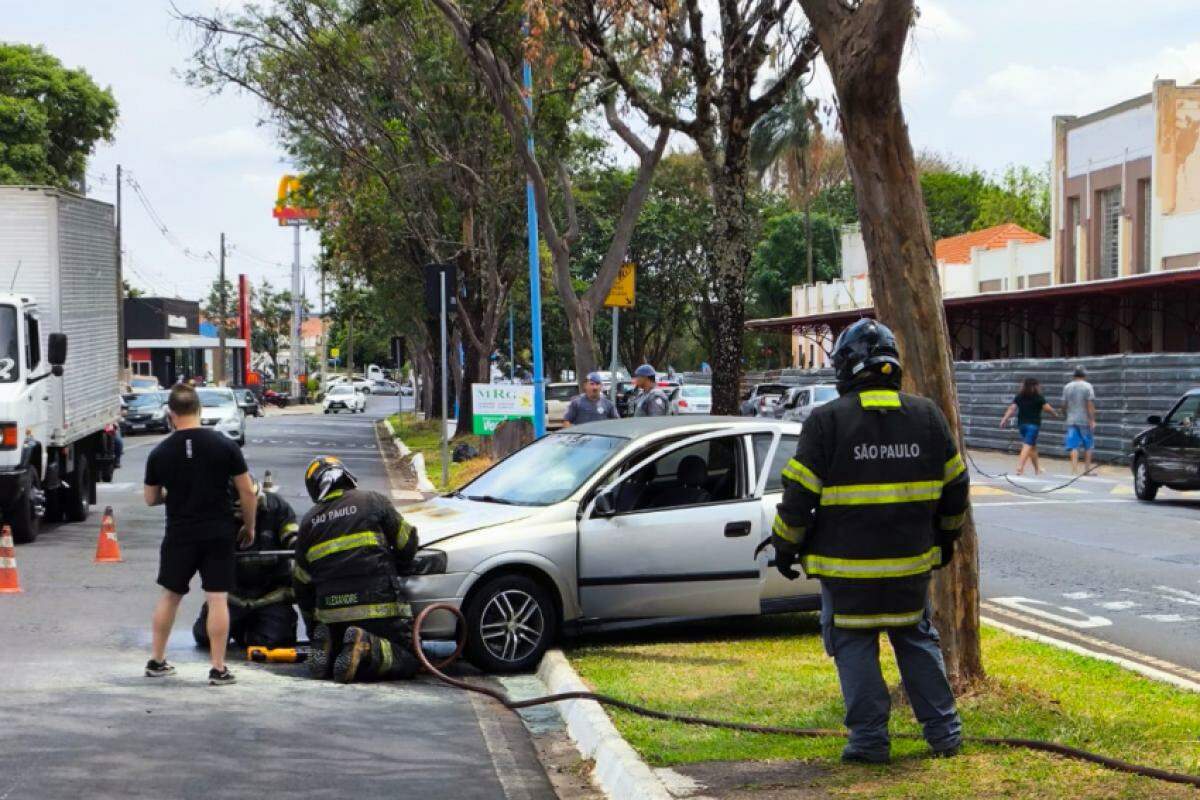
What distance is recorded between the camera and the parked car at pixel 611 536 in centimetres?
935

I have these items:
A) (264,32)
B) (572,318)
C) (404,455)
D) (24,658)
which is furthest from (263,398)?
(24,658)

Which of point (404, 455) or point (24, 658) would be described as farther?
point (404, 455)

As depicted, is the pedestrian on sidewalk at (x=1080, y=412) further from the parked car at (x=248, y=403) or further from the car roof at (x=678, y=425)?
the parked car at (x=248, y=403)

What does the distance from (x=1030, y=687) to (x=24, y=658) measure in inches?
228

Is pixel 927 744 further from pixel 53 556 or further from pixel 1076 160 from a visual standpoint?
pixel 1076 160

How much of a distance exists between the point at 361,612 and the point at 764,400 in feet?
113

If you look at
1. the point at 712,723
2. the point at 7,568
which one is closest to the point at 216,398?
the point at 7,568

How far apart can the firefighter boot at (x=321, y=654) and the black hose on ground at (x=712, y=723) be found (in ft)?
1.62

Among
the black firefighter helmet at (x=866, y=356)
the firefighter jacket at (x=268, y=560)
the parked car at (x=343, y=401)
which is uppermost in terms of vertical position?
the black firefighter helmet at (x=866, y=356)

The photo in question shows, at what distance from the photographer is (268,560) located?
9.73m

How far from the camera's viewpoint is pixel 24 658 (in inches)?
369

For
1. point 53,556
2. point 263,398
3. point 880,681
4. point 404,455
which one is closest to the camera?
point 880,681

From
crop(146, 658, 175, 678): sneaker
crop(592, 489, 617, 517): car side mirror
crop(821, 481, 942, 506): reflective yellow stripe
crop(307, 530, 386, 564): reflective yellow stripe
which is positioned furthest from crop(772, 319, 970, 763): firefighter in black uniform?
crop(146, 658, 175, 678): sneaker

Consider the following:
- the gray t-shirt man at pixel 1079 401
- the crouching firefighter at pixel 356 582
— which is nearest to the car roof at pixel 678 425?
the crouching firefighter at pixel 356 582
